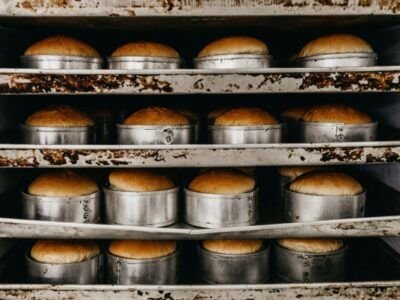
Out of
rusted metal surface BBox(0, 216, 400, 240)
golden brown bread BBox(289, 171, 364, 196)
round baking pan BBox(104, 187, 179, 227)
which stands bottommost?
rusted metal surface BBox(0, 216, 400, 240)

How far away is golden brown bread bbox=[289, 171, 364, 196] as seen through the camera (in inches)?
64.0

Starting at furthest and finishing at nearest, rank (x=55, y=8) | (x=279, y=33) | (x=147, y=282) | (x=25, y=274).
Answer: (x=279, y=33), (x=25, y=274), (x=147, y=282), (x=55, y=8)

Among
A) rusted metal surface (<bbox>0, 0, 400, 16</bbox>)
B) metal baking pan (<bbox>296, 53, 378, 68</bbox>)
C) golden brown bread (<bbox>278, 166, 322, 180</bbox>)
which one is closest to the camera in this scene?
rusted metal surface (<bbox>0, 0, 400, 16</bbox>)

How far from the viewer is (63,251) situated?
162cm

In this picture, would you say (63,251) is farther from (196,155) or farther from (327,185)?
(327,185)

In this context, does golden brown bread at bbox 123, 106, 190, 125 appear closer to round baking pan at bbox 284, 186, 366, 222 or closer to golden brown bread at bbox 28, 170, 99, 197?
golden brown bread at bbox 28, 170, 99, 197

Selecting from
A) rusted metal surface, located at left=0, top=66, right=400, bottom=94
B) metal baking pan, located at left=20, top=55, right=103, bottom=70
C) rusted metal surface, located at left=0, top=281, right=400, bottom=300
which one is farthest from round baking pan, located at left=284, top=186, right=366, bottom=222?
metal baking pan, located at left=20, top=55, right=103, bottom=70

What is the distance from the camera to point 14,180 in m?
1.98

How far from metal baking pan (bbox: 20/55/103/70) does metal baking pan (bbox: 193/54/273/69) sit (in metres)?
0.51

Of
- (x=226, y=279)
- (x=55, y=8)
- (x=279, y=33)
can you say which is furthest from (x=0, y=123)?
(x=279, y=33)

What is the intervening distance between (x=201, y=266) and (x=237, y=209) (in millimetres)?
309

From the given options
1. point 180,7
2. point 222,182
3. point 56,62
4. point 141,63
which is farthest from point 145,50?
point 222,182

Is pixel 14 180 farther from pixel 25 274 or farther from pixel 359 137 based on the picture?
pixel 359 137

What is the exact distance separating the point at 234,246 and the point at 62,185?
762mm
